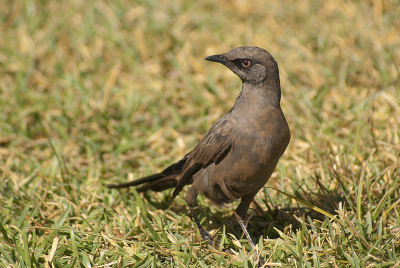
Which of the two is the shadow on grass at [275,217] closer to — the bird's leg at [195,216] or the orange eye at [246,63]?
the bird's leg at [195,216]

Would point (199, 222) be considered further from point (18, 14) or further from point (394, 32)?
point (18, 14)

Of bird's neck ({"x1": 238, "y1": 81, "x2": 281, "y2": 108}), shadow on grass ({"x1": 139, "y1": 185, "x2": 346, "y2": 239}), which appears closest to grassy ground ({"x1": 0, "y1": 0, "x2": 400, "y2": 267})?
shadow on grass ({"x1": 139, "y1": 185, "x2": 346, "y2": 239})

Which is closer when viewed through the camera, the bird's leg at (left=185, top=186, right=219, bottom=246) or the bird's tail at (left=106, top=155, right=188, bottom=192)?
the bird's leg at (left=185, top=186, right=219, bottom=246)

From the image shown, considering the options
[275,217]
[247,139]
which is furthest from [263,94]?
[275,217]

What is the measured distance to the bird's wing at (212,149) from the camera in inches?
149

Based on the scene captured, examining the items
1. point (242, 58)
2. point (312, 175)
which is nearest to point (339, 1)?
point (312, 175)

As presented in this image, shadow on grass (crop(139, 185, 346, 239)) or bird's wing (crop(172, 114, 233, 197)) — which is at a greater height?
bird's wing (crop(172, 114, 233, 197))

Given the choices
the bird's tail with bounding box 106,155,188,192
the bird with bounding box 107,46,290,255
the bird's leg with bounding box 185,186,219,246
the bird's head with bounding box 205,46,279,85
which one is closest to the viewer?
the bird with bounding box 107,46,290,255

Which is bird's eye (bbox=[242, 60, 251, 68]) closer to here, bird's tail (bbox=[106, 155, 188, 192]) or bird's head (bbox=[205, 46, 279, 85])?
bird's head (bbox=[205, 46, 279, 85])

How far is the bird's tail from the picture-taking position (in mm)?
4430

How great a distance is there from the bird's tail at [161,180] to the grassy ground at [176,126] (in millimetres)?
152

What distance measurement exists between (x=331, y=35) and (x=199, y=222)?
14.2ft

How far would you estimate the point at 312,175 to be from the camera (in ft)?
15.5

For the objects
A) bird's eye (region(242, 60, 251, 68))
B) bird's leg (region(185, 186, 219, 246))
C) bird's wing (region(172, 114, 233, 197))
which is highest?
bird's eye (region(242, 60, 251, 68))
